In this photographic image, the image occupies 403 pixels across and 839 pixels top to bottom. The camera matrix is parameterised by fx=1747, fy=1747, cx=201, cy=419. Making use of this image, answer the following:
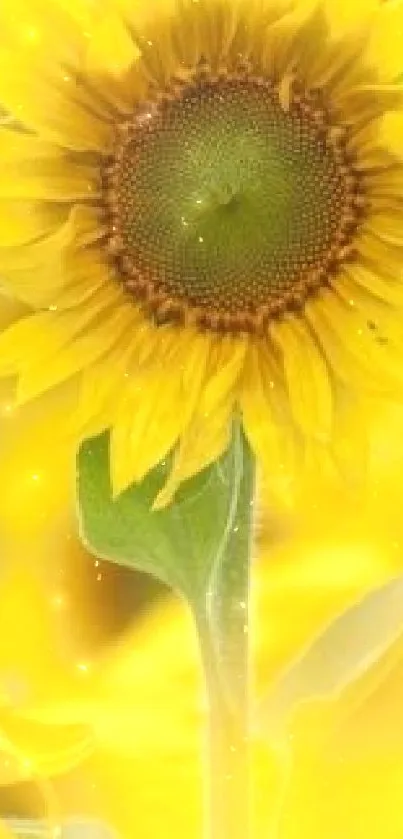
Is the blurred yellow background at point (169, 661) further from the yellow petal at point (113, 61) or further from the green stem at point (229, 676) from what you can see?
the yellow petal at point (113, 61)

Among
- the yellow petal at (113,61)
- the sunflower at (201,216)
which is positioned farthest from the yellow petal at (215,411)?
the yellow petal at (113,61)

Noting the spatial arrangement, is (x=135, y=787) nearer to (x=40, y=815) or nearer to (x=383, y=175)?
(x=40, y=815)

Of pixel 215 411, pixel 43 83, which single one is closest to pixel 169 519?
pixel 215 411

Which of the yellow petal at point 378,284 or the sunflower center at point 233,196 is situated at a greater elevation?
the sunflower center at point 233,196

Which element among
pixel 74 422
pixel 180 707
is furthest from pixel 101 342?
pixel 180 707

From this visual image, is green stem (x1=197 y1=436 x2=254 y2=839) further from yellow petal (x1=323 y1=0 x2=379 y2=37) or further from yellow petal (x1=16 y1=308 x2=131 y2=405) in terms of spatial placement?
yellow petal (x1=323 y1=0 x2=379 y2=37)

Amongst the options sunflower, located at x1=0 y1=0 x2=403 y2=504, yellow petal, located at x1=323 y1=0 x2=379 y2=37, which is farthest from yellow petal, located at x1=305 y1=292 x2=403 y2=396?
yellow petal, located at x1=323 y1=0 x2=379 y2=37

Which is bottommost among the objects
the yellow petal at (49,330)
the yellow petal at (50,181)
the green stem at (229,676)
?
the green stem at (229,676)
